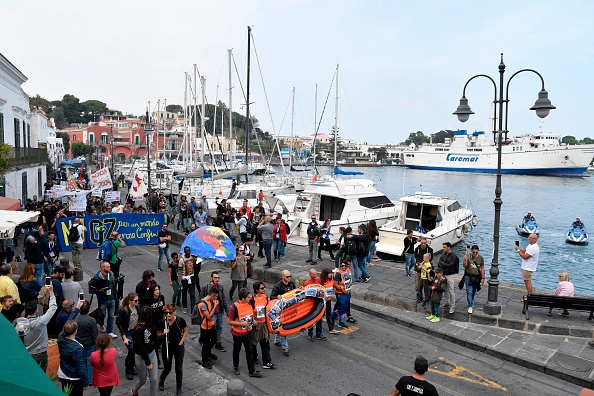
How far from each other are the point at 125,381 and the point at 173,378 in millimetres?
791

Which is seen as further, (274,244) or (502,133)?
(274,244)

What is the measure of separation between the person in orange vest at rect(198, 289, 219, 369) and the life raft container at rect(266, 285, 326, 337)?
3.28 ft

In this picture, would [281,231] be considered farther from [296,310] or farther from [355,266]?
[296,310]

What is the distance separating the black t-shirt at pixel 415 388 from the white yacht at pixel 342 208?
1350cm

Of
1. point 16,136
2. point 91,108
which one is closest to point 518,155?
point 16,136

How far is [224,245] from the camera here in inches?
438

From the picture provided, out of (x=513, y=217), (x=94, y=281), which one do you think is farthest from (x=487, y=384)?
(x=513, y=217)

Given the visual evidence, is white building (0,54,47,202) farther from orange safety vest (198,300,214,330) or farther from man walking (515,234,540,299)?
man walking (515,234,540,299)

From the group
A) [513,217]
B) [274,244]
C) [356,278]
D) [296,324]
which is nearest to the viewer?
[296,324]

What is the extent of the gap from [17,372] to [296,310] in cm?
618

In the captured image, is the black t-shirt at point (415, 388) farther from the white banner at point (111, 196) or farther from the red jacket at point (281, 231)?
the white banner at point (111, 196)

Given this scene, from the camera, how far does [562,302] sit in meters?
10.2

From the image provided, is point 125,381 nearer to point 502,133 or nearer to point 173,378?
point 173,378

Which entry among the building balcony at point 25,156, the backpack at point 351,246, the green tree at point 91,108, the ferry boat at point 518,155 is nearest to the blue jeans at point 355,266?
the backpack at point 351,246
